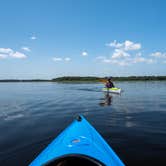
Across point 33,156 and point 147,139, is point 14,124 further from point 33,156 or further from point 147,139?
point 147,139

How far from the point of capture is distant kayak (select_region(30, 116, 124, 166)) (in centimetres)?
415

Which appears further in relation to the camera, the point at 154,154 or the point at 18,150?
the point at 18,150

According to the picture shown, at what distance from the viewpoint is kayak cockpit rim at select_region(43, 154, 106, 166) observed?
405cm

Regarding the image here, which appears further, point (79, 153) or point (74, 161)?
point (74, 161)

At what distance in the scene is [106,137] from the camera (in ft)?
24.2

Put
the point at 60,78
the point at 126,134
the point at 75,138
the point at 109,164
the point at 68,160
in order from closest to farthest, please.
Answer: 1. the point at 109,164
2. the point at 68,160
3. the point at 75,138
4. the point at 126,134
5. the point at 60,78

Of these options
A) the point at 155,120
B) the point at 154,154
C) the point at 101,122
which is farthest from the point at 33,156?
the point at 155,120

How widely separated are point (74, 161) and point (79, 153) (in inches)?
17.8

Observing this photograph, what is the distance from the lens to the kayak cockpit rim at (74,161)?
160 inches

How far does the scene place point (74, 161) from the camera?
4.68 meters

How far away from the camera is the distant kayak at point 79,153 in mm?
4148

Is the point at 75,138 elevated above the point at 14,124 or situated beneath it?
elevated above

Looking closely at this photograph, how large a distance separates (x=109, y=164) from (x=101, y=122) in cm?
556

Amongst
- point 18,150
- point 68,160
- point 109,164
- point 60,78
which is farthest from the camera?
point 60,78
